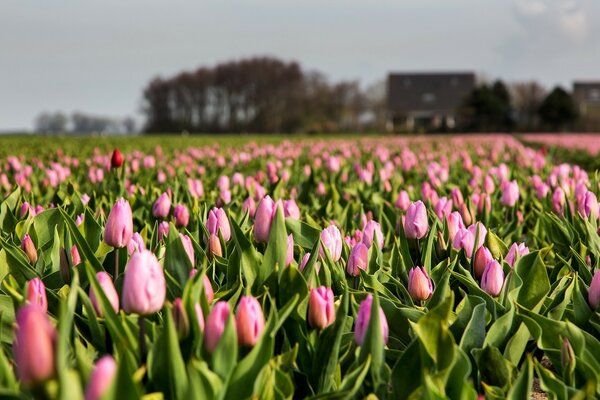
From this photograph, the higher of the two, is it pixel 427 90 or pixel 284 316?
pixel 427 90

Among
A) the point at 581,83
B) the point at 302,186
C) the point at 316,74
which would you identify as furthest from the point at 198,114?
the point at 302,186

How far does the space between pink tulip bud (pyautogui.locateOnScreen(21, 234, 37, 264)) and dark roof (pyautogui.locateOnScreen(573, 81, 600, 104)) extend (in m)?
86.4

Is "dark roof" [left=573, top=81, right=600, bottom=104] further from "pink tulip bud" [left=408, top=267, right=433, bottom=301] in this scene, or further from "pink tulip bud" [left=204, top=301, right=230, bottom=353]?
"pink tulip bud" [left=204, top=301, right=230, bottom=353]

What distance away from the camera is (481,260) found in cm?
232

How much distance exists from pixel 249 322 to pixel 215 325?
0.26 feet

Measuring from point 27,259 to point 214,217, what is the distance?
0.68m

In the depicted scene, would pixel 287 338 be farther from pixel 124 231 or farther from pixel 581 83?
pixel 581 83

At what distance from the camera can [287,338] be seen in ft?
5.85

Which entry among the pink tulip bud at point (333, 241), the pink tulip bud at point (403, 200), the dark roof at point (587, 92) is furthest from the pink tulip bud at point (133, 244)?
the dark roof at point (587, 92)

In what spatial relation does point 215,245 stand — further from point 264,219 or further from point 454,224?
point 454,224

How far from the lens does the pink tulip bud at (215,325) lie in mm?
1433

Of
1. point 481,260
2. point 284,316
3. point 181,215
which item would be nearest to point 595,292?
point 481,260

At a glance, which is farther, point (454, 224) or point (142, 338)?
point (454, 224)

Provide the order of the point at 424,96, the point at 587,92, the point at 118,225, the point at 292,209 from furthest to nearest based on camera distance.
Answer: the point at 587,92, the point at 424,96, the point at 292,209, the point at 118,225
